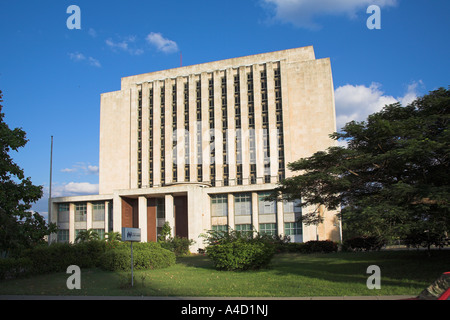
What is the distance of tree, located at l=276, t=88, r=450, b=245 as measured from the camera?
1494 cm

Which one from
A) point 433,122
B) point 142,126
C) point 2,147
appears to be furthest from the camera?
point 142,126

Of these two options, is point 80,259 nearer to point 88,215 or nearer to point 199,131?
point 88,215

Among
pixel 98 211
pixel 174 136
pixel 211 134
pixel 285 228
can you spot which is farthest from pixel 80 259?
pixel 174 136

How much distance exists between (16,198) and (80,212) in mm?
48208

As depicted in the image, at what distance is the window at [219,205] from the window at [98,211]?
18063 mm

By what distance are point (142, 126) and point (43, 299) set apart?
5825 cm

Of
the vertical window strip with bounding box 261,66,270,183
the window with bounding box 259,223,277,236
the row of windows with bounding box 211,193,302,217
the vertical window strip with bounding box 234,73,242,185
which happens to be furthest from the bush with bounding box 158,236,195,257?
the vertical window strip with bounding box 261,66,270,183

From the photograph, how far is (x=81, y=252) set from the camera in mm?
25312

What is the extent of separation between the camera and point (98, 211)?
5953 cm

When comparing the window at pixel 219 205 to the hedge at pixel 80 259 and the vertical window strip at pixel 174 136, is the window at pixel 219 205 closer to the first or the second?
the vertical window strip at pixel 174 136

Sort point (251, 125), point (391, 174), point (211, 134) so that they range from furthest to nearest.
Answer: point (211, 134) → point (251, 125) → point (391, 174)
